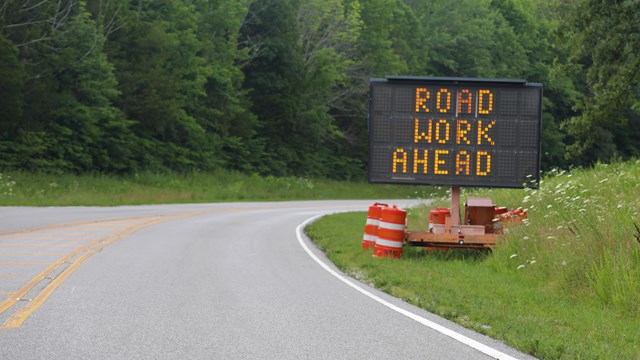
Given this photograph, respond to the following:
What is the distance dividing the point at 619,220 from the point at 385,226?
4.98 metres

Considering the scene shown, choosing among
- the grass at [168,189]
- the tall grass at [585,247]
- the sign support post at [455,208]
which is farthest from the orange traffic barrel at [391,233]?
the grass at [168,189]

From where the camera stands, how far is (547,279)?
13.4 m

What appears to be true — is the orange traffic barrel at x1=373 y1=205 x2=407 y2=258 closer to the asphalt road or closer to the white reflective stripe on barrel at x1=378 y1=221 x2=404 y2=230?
the white reflective stripe on barrel at x1=378 y1=221 x2=404 y2=230

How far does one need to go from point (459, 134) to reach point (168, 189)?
1230 inches

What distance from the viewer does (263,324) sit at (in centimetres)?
969

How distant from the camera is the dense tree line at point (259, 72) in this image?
100 feet

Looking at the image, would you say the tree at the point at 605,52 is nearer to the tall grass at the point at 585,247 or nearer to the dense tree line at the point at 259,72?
the dense tree line at the point at 259,72

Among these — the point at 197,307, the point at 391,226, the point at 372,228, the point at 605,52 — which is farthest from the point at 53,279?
the point at 605,52

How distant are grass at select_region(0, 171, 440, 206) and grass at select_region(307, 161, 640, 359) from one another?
2117cm

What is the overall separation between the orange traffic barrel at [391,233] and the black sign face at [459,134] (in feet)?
2.26

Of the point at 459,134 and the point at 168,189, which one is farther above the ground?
the point at 459,134

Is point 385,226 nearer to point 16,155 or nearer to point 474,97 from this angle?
point 474,97

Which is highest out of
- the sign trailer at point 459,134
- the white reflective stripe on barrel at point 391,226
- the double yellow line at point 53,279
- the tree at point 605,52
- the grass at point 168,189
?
the tree at point 605,52

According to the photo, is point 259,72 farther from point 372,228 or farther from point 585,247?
point 585,247
